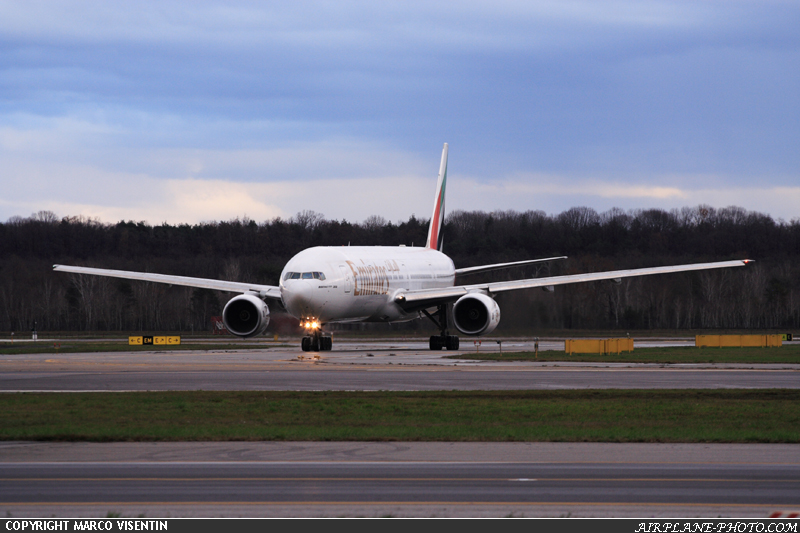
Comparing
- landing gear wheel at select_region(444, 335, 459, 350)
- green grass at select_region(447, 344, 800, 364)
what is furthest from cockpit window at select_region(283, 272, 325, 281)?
landing gear wheel at select_region(444, 335, 459, 350)

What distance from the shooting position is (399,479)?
11.7 m

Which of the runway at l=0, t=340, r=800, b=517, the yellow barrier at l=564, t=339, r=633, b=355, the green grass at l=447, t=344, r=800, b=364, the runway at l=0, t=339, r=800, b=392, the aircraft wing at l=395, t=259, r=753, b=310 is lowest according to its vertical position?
the runway at l=0, t=340, r=800, b=517

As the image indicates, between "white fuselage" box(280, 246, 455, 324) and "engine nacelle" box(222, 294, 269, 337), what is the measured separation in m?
2.00

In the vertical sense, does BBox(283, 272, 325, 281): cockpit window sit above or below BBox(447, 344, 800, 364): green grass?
above

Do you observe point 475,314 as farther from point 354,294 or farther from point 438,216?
point 438,216

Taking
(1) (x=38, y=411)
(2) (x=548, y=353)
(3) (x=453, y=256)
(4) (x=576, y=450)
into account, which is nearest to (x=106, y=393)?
(1) (x=38, y=411)

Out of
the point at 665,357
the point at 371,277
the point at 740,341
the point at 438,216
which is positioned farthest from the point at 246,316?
the point at 740,341

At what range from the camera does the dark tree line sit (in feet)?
269

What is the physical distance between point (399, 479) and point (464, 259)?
94.0 m

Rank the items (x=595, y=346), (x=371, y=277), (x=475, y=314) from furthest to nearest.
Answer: (x=371, y=277) → (x=475, y=314) → (x=595, y=346)

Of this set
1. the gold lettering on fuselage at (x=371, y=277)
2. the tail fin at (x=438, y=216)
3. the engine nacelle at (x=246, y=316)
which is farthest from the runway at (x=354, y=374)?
the tail fin at (x=438, y=216)

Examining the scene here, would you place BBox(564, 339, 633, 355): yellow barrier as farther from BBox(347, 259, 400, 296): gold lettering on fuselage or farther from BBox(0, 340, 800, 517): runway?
BBox(0, 340, 800, 517): runway

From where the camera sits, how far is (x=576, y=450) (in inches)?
567

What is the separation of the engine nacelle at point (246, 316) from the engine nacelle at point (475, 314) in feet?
28.9
